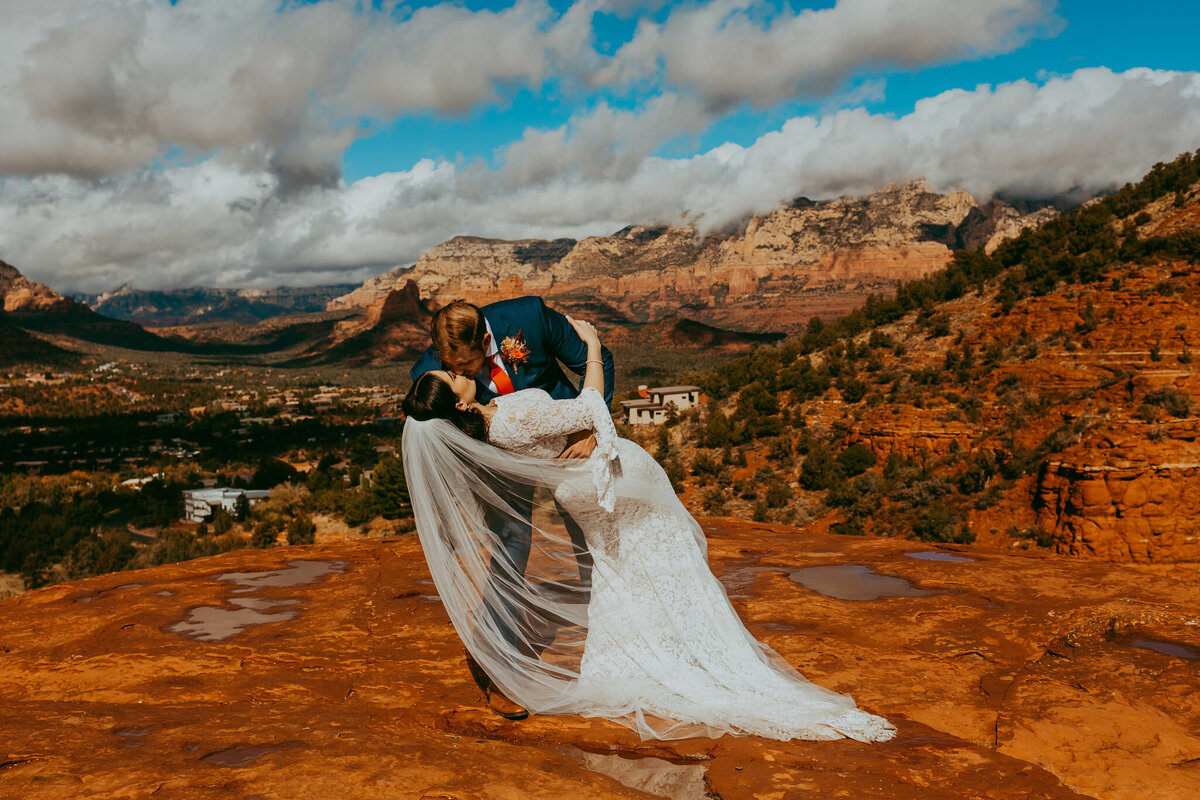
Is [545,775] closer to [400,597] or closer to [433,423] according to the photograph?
[433,423]

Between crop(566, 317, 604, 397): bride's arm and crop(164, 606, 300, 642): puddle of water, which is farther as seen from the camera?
crop(164, 606, 300, 642): puddle of water

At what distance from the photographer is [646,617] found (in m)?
4.20

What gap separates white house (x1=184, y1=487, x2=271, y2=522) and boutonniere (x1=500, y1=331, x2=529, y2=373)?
125 feet

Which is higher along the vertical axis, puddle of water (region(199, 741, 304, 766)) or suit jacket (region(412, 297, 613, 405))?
suit jacket (region(412, 297, 613, 405))

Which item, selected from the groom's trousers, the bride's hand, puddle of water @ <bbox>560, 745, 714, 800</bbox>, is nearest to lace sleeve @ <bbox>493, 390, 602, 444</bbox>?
the groom's trousers

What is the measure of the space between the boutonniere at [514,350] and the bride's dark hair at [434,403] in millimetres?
385

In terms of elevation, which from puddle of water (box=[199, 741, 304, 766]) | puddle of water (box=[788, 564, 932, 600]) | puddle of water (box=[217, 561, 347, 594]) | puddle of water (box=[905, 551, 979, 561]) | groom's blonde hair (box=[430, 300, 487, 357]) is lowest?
puddle of water (box=[905, 551, 979, 561])

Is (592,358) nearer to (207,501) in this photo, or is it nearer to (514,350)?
(514,350)

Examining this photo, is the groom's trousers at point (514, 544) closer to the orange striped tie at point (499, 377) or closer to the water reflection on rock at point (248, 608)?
the orange striped tie at point (499, 377)

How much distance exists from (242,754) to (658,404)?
43.7 meters

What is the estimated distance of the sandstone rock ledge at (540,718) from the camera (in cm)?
276

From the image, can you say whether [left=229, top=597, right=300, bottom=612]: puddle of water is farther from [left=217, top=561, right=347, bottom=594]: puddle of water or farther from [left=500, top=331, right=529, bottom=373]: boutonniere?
[left=500, top=331, right=529, bottom=373]: boutonniere

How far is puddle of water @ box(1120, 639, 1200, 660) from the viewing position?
14.3ft

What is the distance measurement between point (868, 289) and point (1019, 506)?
486 feet
